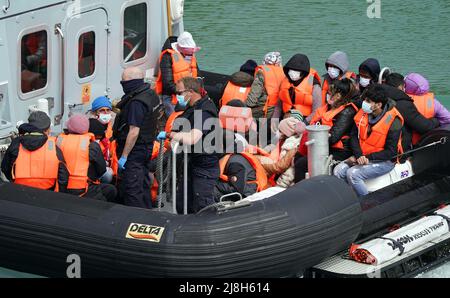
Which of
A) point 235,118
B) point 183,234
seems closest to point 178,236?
point 183,234

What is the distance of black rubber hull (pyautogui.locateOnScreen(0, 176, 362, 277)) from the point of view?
276 inches

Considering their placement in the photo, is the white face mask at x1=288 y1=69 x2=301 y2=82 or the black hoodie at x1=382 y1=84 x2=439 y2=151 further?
the white face mask at x1=288 y1=69 x2=301 y2=82

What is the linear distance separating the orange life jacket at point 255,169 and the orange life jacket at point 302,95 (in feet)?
3.36

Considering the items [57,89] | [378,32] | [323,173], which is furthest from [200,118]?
[378,32]

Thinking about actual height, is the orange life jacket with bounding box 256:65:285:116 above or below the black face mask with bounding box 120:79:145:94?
below

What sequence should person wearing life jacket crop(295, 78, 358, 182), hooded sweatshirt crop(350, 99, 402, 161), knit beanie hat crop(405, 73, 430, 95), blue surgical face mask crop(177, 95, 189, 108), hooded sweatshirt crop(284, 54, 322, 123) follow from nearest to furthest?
1. blue surgical face mask crop(177, 95, 189, 108)
2. hooded sweatshirt crop(350, 99, 402, 161)
3. person wearing life jacket crop(295, 78, 358, 182)
4. knit beanie hat crop(405, 73, 430, 95)
5. hooded sweatshirt crop(284, 54, 322, 123)

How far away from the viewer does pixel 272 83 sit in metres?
9.27

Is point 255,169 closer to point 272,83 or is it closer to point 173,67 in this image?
point 272,83

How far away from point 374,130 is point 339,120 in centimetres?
27

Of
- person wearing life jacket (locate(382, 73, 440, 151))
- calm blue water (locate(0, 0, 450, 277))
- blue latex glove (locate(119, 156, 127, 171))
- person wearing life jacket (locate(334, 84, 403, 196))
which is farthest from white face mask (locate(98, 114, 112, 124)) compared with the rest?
calm blue water (locate(0, 0, 450, 277))

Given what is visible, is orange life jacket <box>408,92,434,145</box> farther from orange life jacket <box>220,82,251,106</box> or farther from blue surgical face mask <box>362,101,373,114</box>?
orange life jacket <box>220,82,251,106</box>
